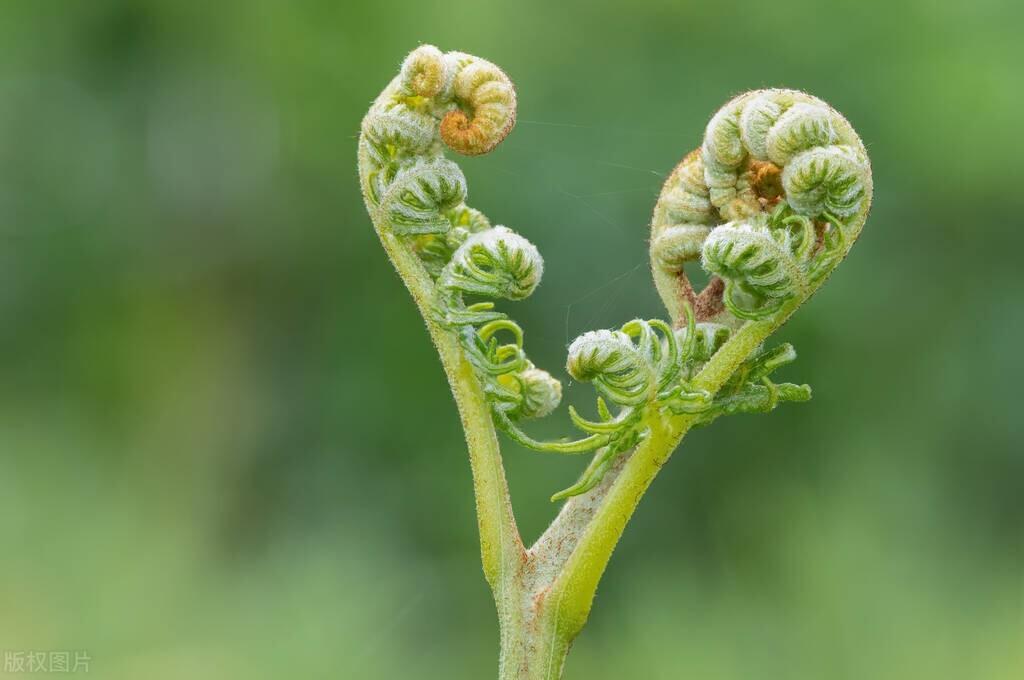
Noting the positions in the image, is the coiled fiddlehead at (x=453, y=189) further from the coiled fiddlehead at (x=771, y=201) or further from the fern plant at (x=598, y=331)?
the coiled fiddlehead at (x=771, y=201)

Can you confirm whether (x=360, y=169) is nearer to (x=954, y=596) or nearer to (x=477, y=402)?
(x=477, y=402)

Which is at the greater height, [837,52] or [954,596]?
[837,52]

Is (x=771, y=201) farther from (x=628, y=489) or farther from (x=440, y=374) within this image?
(x=440, y=374)

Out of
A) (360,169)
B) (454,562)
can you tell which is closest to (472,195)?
(454,562)

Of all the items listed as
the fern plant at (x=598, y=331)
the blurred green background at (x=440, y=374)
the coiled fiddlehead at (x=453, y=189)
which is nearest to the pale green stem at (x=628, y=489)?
the fern plant at (x=598, y=331)

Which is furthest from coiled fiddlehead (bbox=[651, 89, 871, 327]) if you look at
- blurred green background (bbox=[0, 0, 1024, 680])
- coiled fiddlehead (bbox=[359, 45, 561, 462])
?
blurred green background (bbox=[0, 0, 1024, 680])

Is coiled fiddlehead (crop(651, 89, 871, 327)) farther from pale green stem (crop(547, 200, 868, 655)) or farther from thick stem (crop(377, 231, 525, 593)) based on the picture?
thick stem (crop(377, 231, 525, 593))

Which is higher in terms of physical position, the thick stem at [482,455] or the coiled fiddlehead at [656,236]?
the coiled fiddlehead at [656,236]
